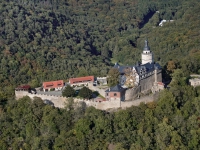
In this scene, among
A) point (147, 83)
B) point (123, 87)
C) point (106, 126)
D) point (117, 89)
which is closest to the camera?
point (106, 126)

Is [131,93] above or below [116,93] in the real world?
below

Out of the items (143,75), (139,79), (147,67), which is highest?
(147,67)

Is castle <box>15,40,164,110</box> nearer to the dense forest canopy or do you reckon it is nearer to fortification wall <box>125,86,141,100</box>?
fortification wall <box>125,86,141,100</box>

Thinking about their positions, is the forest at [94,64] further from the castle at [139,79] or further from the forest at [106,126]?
the castle at [139,79]

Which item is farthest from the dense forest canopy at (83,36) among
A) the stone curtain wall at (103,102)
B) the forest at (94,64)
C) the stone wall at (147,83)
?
the stone wall at (147,83)

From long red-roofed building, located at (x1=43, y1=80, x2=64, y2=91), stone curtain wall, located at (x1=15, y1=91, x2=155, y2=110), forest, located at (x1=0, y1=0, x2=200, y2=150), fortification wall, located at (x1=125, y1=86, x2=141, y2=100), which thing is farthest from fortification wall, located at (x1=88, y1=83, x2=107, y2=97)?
forest, located at (x1=0, y1=0, x2=200, y2=150)

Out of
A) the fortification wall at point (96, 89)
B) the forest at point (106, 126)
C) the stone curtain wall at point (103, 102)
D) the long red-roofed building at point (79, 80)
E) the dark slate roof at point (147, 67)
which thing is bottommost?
the forest at point (106, 126)

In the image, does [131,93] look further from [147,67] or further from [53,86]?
[53,86]

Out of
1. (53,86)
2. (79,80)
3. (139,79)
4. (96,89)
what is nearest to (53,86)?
(53,86)

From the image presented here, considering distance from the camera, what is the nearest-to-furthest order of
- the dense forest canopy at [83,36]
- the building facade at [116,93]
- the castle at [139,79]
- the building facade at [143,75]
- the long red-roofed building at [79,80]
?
the building facade at [116,93] → the castle at [139,79] → the building facade at [143,75] → the long red-roofed building at [79,80] → the dense forest canopy at [83,36]

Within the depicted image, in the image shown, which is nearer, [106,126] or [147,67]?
[106,126]
